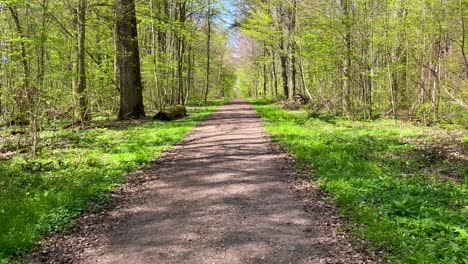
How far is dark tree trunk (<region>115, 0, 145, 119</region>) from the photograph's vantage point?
49.9 feet

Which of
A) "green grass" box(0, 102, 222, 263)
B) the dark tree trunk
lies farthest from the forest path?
the dark tree trunk

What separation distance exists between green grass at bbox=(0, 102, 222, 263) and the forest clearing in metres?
0.03

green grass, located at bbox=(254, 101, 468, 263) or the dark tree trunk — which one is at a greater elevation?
the dark tree trunk

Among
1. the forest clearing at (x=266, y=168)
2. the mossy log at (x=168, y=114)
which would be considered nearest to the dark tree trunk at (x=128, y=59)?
the forest clearing at (x=266, y=168)

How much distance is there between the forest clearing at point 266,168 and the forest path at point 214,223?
0.08 ft

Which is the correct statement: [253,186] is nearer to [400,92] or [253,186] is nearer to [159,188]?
[159,188]

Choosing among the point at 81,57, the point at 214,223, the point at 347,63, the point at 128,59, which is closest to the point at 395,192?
the point at 214,223

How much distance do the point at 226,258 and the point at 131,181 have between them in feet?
12.5

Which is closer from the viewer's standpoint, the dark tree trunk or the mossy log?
the dark tree trunk

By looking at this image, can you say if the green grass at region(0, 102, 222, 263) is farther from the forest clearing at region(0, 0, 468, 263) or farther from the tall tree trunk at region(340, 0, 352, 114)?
the tall tree trunk at region(340, 0, 352, 114)

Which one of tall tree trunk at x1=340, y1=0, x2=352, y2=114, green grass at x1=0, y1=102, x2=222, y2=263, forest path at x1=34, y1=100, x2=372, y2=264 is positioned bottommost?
forest path at x1=34, y1=100, x2=372, y2=264

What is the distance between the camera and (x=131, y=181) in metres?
7.27

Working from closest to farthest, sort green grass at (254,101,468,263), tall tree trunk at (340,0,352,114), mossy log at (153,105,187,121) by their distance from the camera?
1. green grass at (254,101,468,263)
2. tall tree trunk at (340,0,352,114)
3. mossy log at (153,105,187,121)

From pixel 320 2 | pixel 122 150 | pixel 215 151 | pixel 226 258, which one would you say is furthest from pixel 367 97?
pixel 226 258
